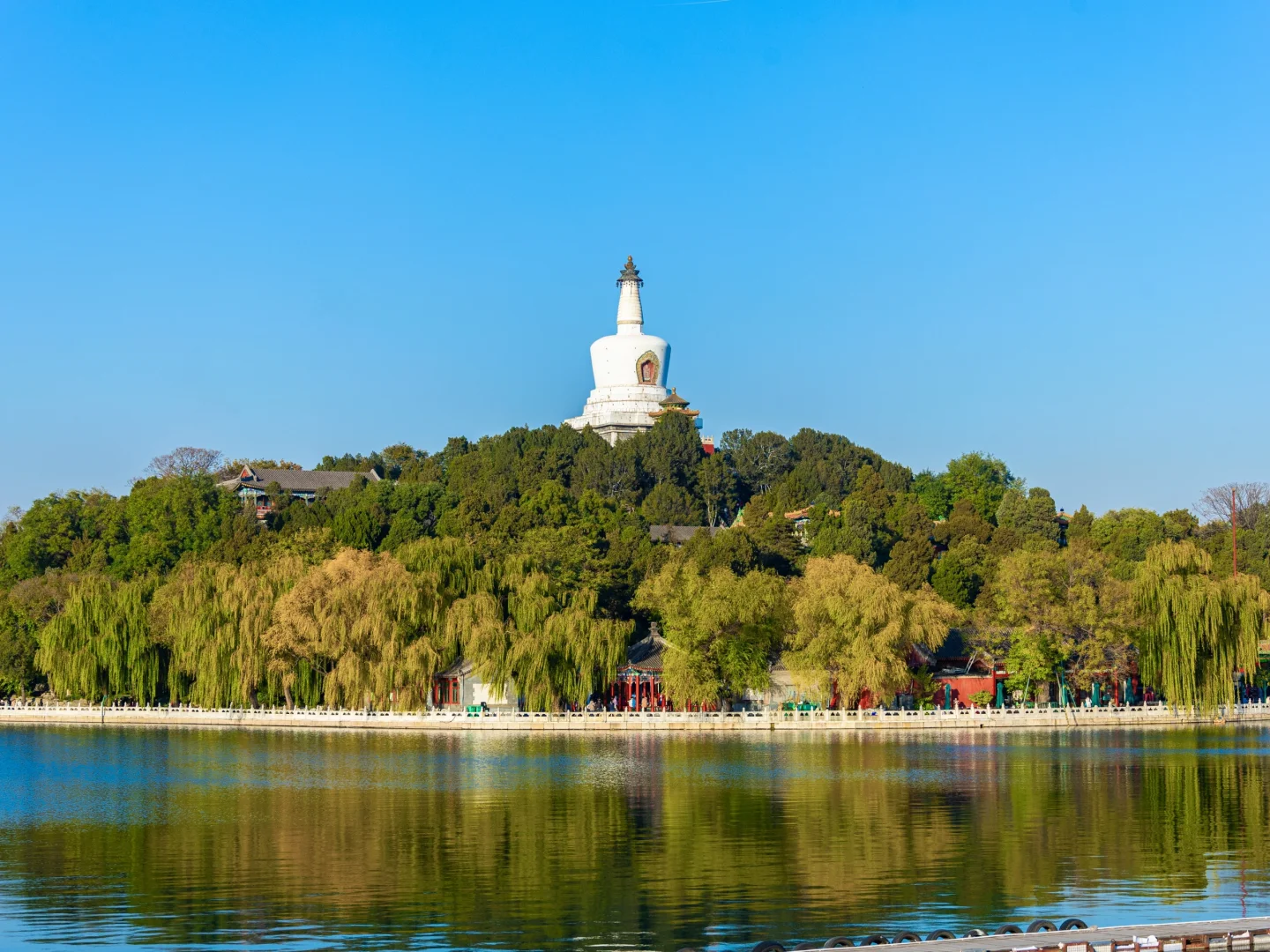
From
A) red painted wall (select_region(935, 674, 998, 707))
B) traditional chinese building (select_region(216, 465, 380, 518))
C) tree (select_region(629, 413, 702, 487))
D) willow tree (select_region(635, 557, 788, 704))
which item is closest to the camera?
willow tree (select_region(635, 557, 788, 704))

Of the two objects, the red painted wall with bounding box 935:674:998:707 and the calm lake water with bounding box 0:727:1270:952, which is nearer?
the calm lake water with bounding box 0:727:1270:952

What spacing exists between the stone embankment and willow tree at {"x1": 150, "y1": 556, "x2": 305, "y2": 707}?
8.23 feet

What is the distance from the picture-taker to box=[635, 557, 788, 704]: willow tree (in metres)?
66.2

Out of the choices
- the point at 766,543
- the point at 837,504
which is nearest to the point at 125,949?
the point at 766,543

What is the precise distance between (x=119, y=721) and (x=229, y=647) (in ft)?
22.9

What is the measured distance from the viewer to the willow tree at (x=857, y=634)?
64312 millimetres

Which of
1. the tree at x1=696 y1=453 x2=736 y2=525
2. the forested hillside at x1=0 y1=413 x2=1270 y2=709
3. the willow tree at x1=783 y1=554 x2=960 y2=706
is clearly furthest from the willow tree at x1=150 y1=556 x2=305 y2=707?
the tree at x1=696 y1=453 x2=736 y2=525

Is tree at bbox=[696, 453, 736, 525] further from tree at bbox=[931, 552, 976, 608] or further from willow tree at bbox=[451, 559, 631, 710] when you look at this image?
willow tree at bbox=[451, 559, 631, 710]

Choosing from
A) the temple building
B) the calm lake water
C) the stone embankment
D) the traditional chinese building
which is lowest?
the calm lake water

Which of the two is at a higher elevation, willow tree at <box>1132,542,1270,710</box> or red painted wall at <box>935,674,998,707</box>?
willow tree at <box>1132,542,1270,710</box>

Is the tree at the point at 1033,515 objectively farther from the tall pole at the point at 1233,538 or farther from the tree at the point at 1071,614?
the tree at the point at 1071,614

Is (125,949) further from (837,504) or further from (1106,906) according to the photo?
(837,504)

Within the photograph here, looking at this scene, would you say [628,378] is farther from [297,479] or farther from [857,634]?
[857,634]

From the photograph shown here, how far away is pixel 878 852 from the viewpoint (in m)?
33.2
